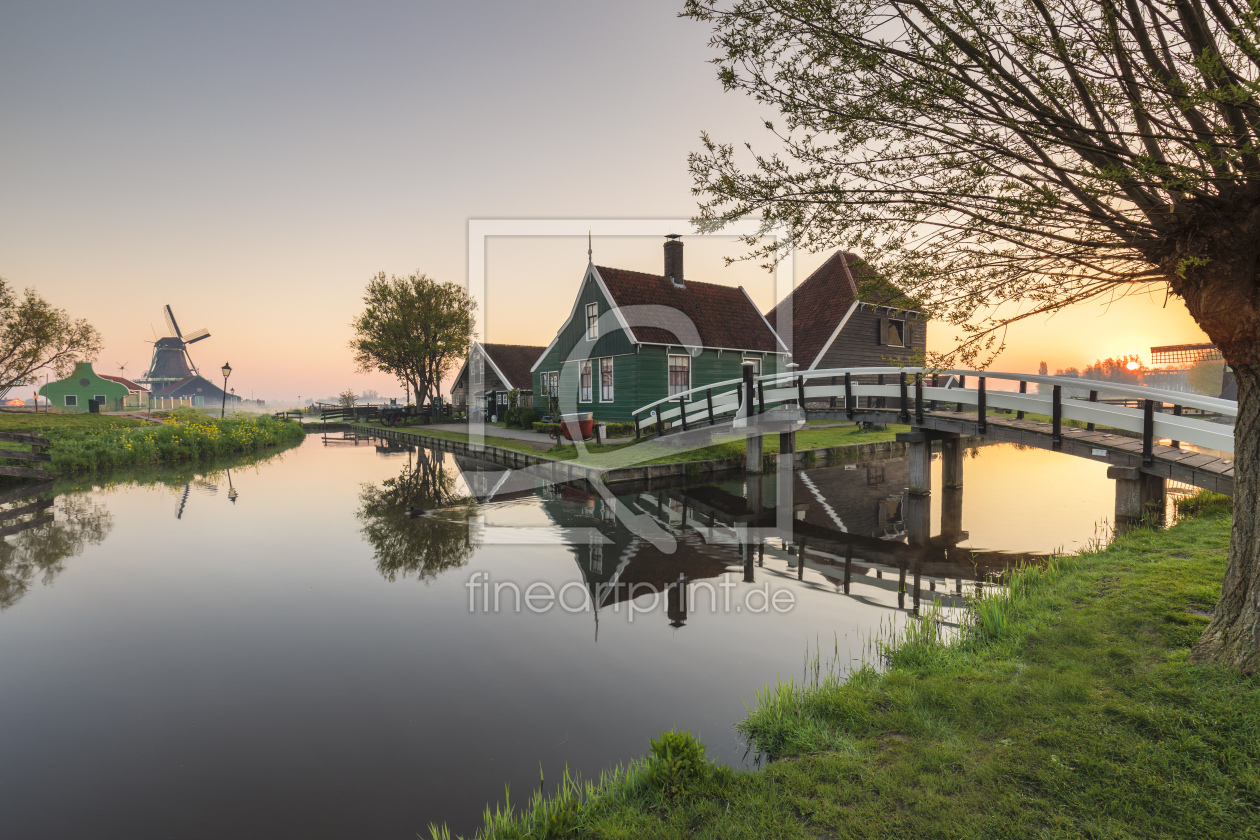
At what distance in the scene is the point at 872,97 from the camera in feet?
13.9

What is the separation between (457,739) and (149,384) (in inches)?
5114

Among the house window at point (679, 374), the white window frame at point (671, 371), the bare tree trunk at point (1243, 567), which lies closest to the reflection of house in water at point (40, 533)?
the bare tree trunk at point (1243, 567)

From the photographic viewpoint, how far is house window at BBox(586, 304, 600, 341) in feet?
82.6

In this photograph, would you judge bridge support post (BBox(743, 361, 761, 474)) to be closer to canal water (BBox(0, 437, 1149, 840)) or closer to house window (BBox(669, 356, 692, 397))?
canal water (BBox(0, 437, 1149, 840))

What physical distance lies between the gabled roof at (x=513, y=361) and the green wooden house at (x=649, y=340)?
12.9 meters

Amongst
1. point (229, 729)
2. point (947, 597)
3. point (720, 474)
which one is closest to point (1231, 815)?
point (947, 597)

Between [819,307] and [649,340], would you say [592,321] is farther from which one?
[819,307]

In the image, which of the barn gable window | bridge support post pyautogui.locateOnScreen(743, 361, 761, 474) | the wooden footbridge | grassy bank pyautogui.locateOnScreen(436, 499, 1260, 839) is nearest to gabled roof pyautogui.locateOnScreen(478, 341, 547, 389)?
the barn gable window

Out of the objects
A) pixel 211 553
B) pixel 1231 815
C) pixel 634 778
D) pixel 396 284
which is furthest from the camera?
pixel 396 284

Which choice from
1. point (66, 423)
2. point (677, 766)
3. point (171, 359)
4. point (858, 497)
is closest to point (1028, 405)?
point (858, 497)

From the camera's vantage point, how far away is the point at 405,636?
6586 mm

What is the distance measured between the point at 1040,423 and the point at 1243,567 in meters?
9.17

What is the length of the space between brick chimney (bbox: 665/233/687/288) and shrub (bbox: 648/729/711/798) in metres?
24.8

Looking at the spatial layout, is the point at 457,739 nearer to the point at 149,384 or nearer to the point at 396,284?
the point at 396,284
